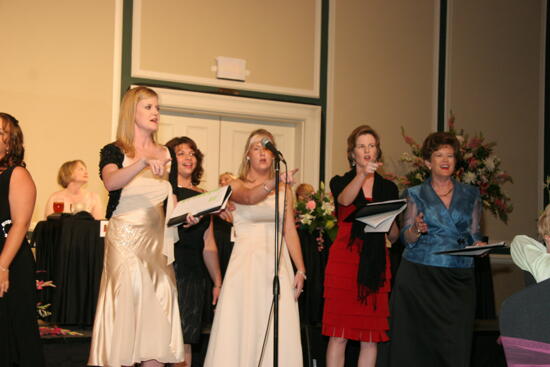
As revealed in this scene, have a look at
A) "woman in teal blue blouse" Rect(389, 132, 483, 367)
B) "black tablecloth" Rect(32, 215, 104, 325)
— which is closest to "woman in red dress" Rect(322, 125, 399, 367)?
"woman in teal blue blouse" Rect(389, 132, 483, 367)

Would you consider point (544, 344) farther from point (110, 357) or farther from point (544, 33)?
point (544, 33)

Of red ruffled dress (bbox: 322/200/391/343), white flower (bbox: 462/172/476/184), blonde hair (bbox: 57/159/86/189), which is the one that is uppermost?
white flower (bbox: 462/172/476/184)

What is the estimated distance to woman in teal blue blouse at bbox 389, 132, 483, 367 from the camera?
14.3 ft

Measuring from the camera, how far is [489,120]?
9078 mm

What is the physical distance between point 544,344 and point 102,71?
20.5 feet

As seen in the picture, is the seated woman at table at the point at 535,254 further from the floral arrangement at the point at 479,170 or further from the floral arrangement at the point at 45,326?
the floral arrangement at the point at 479,170

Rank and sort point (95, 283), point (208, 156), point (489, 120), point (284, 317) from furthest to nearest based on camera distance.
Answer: point (489, 120), point (208, 156), point (95, 283), point (284, 317)

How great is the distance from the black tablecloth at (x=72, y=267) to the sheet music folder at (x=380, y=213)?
7.40ft

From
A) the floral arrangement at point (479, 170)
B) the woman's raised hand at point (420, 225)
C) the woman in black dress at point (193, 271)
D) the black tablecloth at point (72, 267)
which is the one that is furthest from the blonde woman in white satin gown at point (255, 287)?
the floral arrangement at point (479, 170)

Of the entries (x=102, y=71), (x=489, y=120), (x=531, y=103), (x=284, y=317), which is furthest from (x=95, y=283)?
(x=531, y=103)

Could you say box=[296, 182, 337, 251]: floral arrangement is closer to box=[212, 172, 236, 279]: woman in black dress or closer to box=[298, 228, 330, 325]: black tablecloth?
box=[298, 228, 330, 325]: black tablecloth

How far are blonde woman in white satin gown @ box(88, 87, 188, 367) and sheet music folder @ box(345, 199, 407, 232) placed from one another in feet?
3.82

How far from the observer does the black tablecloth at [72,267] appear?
17.1 ft

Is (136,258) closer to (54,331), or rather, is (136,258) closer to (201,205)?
(201,205)
